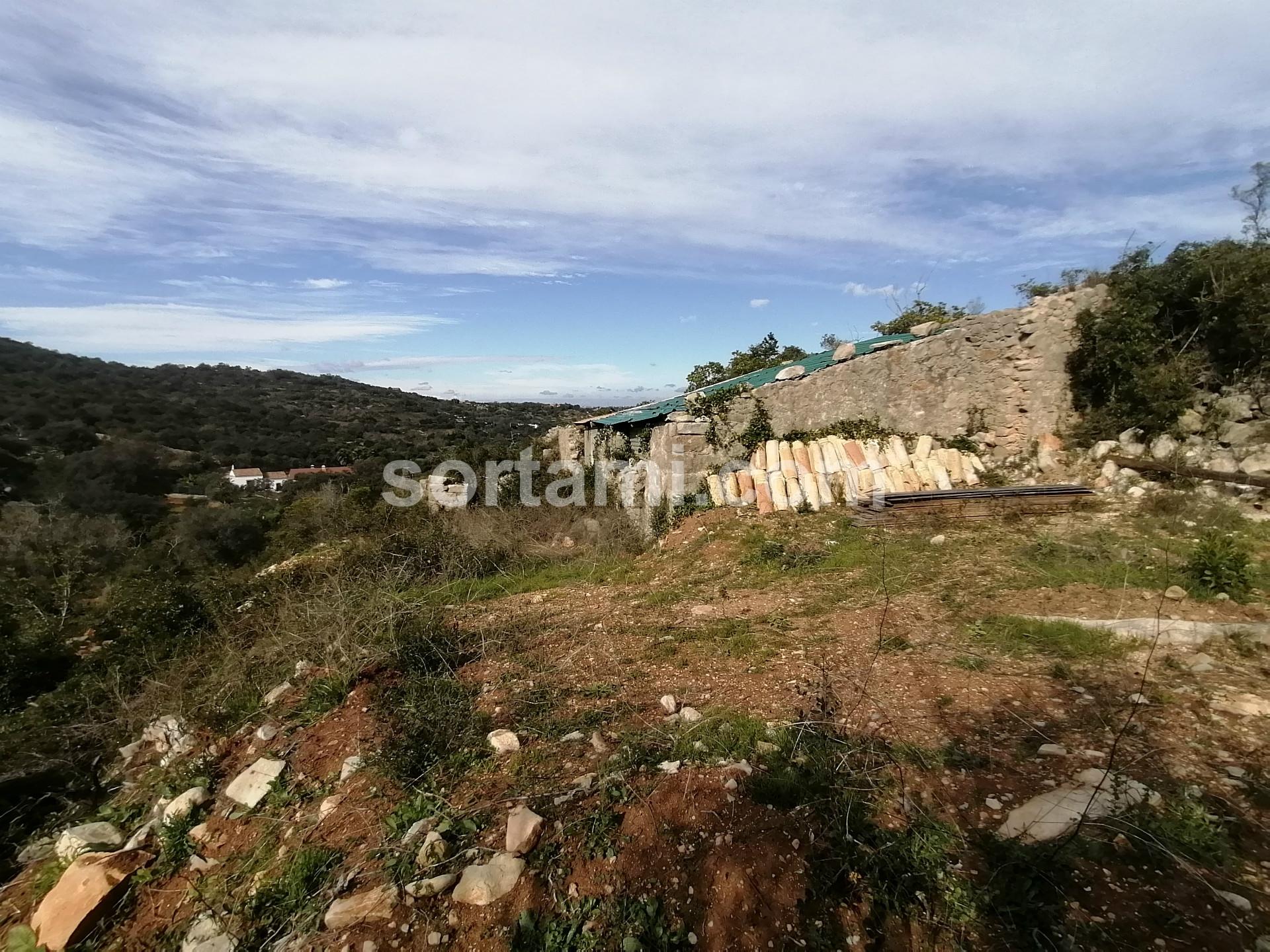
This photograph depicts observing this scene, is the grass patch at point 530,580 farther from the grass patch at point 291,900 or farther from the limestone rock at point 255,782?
the grass patch at point 291,900

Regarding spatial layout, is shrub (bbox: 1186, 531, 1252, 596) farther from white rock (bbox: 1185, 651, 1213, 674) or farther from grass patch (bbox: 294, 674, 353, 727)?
grass patch (bbox: 294, 674, 353, 727)

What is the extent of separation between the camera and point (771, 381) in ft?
34.6

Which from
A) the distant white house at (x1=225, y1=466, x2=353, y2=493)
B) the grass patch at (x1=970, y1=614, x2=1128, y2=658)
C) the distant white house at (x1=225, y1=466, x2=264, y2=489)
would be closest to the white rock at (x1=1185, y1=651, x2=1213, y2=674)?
the grass patch at (x1=970, y1=614, x2=1128, y2=658)

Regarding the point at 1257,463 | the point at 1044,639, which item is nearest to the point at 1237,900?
the point at 1044,639

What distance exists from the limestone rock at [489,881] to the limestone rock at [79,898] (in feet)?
5.62

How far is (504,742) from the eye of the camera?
11.4 feet

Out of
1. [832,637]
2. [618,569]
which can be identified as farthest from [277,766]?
[618,569]

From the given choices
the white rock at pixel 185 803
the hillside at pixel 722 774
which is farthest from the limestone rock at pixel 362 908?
the white rock at pixel 185 803

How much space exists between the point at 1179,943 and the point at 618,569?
6.40 meters

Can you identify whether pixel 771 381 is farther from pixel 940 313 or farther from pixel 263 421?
pixel 263 421

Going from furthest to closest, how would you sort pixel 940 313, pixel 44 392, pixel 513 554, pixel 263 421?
pixel 263 421, pixel 44 392, pixel 940 313, pixel 513 554

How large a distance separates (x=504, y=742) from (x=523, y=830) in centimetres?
96

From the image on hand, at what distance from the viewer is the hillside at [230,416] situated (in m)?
22.4

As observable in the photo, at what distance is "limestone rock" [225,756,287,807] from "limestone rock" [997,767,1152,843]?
3.74 metres
